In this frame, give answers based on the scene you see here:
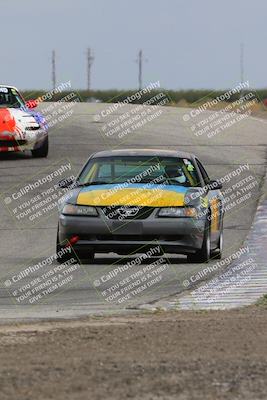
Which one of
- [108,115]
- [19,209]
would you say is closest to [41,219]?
[19,209]

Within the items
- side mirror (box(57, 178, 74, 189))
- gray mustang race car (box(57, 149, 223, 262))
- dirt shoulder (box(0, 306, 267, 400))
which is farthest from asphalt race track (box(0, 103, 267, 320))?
dirt shoulder (box(0, 306, 267, 400))

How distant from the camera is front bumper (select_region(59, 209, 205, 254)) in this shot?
608 inches

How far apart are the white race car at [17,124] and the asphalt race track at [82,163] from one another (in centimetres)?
51

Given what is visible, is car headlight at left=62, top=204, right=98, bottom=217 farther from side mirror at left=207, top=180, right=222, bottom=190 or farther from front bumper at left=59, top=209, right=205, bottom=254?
side mirror at left=207, top=180, right=222, bottom=190

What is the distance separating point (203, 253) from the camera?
1575 cm

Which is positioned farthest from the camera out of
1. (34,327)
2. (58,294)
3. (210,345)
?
(58,294)

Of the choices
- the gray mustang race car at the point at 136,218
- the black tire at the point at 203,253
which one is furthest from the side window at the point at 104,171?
the black tire at the point at 203,253

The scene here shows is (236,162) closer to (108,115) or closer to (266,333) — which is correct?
(108,115)

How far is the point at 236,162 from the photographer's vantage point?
31.1m

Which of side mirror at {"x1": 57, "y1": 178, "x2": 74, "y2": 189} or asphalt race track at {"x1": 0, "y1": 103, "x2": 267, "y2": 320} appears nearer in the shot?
asphalt race track at {"x1": 0, "y1": 103, "x2": 267, "y2": 320}

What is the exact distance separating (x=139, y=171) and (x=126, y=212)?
43.2 inches

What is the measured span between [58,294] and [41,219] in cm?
851

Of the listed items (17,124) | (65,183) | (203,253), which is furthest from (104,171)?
(17,124)

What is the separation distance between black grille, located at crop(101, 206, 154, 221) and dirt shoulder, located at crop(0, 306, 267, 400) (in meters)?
5.15
